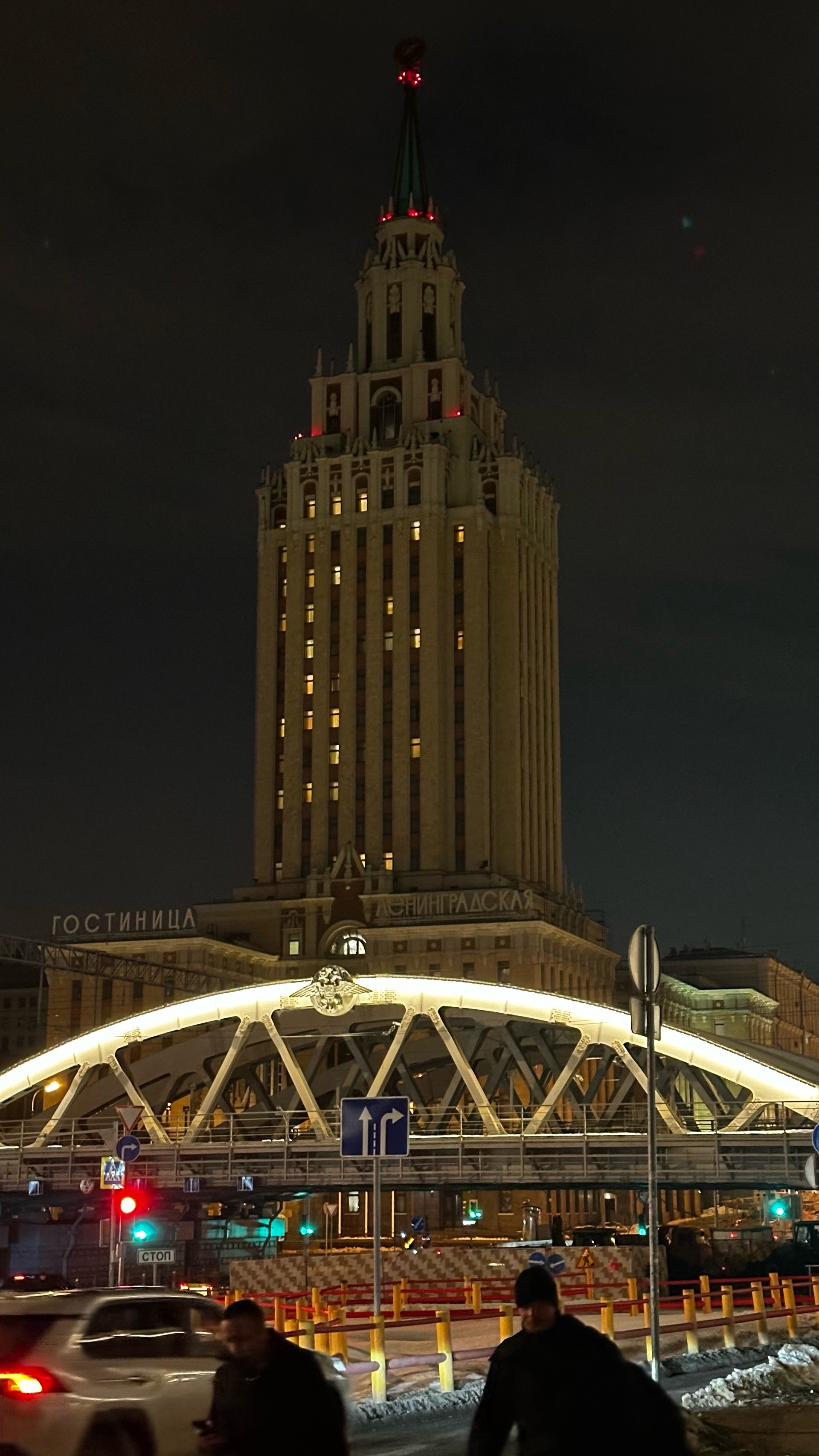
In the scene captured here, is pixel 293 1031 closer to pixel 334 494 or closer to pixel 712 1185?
pixel 712 1185

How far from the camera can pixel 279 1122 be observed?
88375 mm

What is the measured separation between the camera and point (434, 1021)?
62219mm

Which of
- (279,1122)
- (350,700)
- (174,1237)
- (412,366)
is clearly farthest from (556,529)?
(174,1237)

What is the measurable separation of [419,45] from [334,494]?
54546mm

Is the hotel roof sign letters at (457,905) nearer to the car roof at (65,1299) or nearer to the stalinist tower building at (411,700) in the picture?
the stalinist tower building at (411,700)

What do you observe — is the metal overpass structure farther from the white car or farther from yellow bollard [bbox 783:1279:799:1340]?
the white car

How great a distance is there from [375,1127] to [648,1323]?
11712 mm

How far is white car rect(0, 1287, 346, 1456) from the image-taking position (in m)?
13.7

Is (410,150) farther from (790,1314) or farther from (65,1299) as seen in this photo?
(65,1299)

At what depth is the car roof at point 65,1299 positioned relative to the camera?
14.8m

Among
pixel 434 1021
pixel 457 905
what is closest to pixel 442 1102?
pixel 434 1021

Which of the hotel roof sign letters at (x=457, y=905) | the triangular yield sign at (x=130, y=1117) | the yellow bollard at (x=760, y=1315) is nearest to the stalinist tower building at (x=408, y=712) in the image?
the hotel roof sign letters at (x=457, y=905)

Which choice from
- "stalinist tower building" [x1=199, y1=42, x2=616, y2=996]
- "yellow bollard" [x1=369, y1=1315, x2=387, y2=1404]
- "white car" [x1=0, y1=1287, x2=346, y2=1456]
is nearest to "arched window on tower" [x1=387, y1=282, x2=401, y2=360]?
"stalinist tower building" [x1=199, y1=42, x2=616, y2=996]

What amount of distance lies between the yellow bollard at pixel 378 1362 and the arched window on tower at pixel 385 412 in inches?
5414
